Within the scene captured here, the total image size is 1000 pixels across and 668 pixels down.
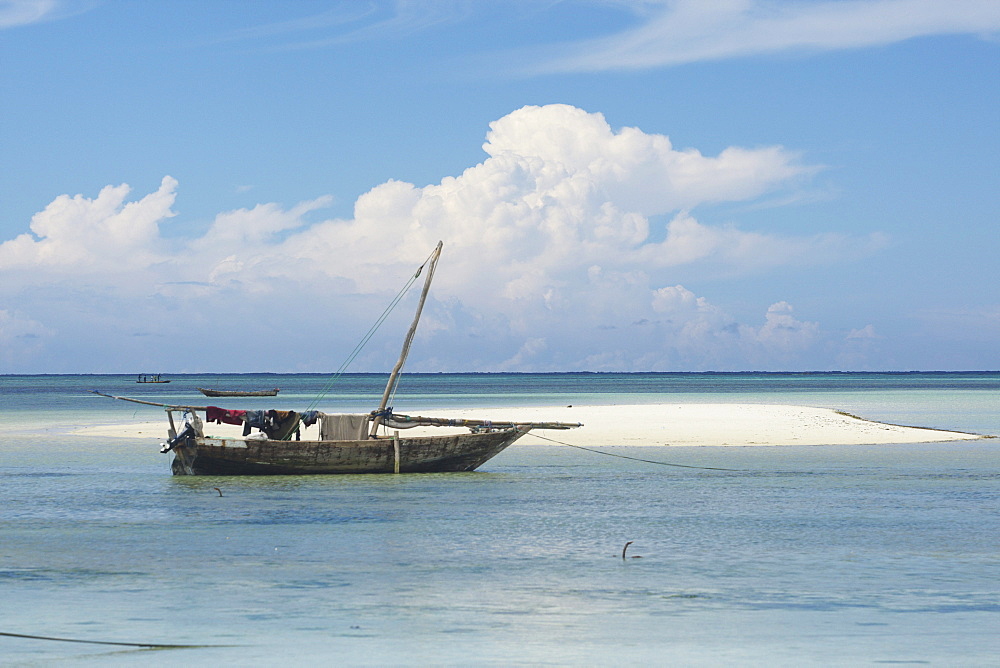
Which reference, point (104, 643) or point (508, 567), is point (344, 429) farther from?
point (104, 643)

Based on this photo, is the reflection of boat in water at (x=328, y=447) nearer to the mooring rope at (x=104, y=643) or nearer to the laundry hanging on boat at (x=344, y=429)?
the laundry hanging on boat at (x=344, y=429)

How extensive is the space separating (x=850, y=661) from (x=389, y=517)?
44.0 ft

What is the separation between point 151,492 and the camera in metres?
29.1

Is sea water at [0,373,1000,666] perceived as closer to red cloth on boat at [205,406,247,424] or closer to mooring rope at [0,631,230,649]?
mooring rope at [0,631,230,649]

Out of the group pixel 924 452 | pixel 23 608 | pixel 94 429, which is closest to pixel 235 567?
pixel 23 608

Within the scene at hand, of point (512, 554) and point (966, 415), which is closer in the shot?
point (512, 554)

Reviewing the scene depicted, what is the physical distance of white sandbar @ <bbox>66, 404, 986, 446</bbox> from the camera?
4588 cm

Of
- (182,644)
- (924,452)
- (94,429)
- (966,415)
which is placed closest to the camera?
(182,644)

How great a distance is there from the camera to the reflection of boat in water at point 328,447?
31.3m

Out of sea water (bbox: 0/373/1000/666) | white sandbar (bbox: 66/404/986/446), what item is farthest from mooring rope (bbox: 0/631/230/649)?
white sandbar (bbox: 66/404/986/446)

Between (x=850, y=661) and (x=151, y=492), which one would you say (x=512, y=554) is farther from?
(x=151, y=492)

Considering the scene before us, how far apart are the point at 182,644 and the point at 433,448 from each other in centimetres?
1932

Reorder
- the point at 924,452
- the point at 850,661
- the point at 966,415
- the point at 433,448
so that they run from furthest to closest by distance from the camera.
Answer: the point at 966,415 < the point at 924,452 < the point at 433,448 < the point at 850,661

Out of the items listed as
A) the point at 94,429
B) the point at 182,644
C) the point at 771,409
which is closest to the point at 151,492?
the point at 182,644
